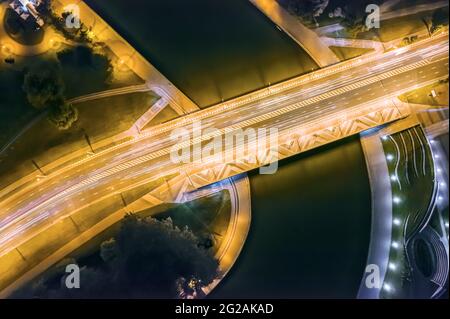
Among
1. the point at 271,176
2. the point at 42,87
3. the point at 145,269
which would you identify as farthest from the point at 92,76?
the point at 271,176

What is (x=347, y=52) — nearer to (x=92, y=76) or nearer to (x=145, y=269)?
(x=92, y=76)

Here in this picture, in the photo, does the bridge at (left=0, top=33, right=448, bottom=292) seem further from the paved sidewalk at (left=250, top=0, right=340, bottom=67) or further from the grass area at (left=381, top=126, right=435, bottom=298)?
the grass area at (left=381, top=126, right=435, bottom=298)

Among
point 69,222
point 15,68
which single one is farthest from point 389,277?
point 15,68

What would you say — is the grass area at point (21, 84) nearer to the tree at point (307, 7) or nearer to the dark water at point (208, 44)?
the dark water at point (208, 44)

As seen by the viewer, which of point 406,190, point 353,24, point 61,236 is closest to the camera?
point 61,236

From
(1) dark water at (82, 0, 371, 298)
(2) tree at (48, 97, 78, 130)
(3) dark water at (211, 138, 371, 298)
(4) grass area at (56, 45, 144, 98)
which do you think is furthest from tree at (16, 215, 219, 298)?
(4) grass area at (56, 45, 144, 98)

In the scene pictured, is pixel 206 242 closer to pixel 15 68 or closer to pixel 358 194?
pixel 358 194
